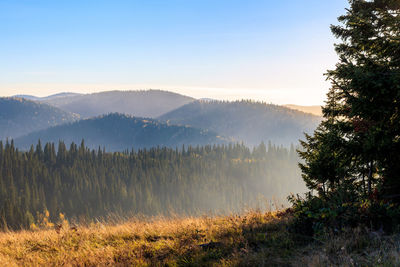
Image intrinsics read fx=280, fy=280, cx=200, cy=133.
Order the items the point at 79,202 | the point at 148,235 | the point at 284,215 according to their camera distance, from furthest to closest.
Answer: the point at 79,202
the point at 284,215
the point at 148,235

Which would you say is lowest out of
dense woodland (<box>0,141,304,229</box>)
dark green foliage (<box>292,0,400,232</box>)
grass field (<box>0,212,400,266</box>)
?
dense woodland (<box>0,141,304,229</box>)

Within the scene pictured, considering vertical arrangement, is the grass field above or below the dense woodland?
above

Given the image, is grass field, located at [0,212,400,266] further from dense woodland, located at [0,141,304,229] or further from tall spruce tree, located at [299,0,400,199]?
dense woodland, located at [0,141,304,229]

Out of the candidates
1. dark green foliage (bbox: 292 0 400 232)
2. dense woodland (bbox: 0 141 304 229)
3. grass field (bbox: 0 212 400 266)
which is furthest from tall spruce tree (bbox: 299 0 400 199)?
dense woodland (bbox: 0 141 304 229)

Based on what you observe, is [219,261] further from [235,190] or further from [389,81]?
[235,190]

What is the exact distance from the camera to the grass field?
6068 millimetres

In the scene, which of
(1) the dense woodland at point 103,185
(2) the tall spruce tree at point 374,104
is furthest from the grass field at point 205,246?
(1) the dense woodland at point 103,185

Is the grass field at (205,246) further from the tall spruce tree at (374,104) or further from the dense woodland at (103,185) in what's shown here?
the dense woodland at (103,185)

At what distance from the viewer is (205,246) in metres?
7.36

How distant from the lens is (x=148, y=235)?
8.86 m

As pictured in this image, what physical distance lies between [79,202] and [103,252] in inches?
5368

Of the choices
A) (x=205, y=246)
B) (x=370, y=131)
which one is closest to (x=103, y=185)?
(x=205, y=246)

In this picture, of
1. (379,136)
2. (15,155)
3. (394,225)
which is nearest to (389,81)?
(379,136)

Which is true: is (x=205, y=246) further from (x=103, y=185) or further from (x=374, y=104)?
(x=103, y=185)
